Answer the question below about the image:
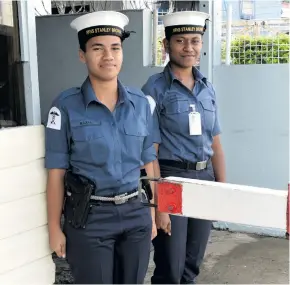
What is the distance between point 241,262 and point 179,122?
1.70m

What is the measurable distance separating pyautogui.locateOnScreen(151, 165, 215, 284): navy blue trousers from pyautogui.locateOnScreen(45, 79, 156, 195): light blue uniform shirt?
0.59 m

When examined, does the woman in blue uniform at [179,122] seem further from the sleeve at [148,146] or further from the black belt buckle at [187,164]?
the sleeve at [148,146]

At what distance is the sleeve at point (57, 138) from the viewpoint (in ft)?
6.29

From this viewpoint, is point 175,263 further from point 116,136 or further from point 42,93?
point 42,93

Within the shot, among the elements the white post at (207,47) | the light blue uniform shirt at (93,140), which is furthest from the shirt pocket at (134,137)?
the white post at (207,47)

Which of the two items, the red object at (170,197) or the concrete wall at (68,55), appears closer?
the red object at (170,197)

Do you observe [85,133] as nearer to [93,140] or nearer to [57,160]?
[93,140]

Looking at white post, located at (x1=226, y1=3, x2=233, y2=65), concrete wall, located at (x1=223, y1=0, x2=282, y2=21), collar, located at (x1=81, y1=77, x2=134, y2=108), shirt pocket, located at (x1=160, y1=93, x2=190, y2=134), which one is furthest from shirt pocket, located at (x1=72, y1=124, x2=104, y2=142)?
concrete wall, located at (x1=223, y1=0, x2=282, y2=21)

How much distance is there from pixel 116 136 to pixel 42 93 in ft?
8.73

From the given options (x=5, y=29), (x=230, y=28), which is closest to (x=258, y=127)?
(x=230, y=28)

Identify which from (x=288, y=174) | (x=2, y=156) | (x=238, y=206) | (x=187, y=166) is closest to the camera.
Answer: (x=238, y=206)

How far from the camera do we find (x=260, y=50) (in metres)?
4.29

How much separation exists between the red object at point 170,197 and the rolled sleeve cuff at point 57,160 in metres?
0.59

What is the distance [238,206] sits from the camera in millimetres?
1373
